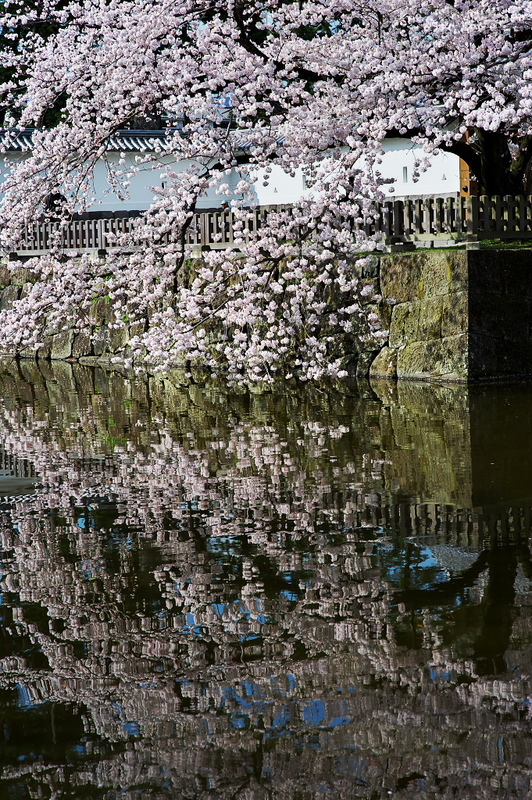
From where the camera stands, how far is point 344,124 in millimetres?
13039

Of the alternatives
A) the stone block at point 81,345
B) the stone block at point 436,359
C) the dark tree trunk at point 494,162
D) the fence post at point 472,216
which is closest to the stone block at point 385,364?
the stone block at point 436,359

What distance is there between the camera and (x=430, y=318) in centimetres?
1477

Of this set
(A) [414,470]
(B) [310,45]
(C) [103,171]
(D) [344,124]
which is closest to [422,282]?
(D) [344,124]

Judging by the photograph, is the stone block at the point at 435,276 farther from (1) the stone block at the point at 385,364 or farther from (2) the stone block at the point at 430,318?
(1) the stone block at the point at 385,364

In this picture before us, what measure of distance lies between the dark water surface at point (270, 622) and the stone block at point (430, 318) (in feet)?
18.4

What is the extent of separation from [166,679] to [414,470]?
444cm

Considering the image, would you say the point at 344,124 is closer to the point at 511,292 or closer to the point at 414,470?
the point at 511,292

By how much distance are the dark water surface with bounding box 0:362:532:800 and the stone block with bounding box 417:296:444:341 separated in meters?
5.62

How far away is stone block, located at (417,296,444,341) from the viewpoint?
14617 millimetres

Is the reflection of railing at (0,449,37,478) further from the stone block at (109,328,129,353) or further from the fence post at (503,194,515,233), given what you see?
the stone block at (109,328,129,353)

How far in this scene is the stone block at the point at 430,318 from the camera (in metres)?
14.6

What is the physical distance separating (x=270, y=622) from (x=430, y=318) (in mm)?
10892

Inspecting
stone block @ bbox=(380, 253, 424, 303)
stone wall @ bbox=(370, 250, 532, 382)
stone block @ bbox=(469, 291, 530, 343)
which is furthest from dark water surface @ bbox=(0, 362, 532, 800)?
stone block @ bbox=(380, 253, 424, 303)

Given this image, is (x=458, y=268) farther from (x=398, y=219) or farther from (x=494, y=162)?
(x=494, y=162)
